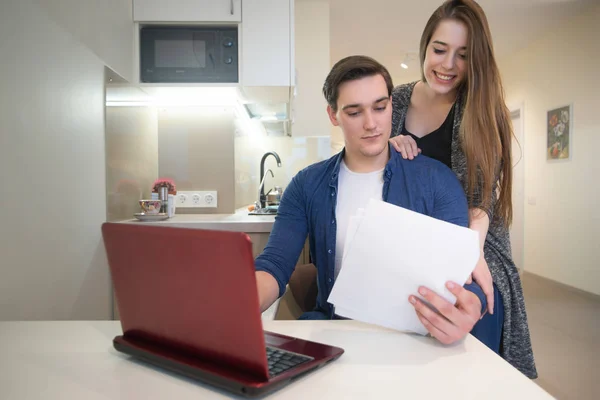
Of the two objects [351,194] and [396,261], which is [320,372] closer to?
[396,261]

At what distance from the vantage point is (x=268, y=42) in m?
2.13

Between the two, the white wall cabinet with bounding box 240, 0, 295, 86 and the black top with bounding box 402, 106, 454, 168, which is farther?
the white wall cabinet with bounding box 240, 0, 295, 86

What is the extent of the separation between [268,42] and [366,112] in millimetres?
1048

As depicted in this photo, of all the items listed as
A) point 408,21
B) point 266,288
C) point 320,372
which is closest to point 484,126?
point 266,288

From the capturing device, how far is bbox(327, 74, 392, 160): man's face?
1.28 metres

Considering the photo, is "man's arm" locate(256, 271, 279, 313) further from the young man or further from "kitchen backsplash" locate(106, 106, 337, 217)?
"kitchen backsplash" locate(106, 106, 337, 217)

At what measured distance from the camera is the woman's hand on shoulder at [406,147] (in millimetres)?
1386

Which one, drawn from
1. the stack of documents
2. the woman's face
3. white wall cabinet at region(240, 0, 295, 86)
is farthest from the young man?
white wall cabinet at region(240, 0, 295, 86)

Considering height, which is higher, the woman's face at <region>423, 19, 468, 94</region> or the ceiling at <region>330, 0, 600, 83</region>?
the ceiling at <region>330, 0, 600, 83</region>

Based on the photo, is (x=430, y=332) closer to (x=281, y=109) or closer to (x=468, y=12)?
(x=468, y=12)

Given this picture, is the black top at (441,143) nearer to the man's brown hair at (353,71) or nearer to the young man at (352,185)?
the young man at (352,185)

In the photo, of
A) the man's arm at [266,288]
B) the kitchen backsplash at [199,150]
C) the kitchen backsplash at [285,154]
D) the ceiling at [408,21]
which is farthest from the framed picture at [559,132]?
the man's arm at [266,288]

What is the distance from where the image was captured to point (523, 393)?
0.57 metres

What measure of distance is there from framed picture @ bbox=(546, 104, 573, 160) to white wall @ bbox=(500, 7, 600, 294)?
0.06 m
